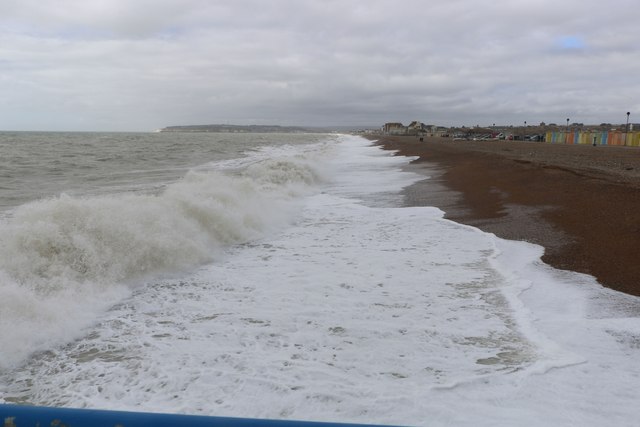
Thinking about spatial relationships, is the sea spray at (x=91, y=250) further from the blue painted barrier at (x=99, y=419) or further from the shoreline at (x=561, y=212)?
the shoreline at (x=561, y=212)

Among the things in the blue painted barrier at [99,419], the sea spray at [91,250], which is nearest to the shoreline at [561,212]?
the sea spray at [91,250]

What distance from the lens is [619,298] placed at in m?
5.88

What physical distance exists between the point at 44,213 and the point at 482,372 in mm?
7074

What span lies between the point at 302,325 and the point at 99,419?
343 centimetres

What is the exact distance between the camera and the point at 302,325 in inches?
206

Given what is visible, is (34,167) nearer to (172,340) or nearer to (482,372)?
(172,340)

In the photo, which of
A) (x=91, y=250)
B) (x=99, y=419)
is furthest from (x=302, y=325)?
(x=91, y=250)

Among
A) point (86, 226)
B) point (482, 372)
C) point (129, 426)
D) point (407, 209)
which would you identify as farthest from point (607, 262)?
point (86, 226)

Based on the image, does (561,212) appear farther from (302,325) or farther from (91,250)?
(91,250)

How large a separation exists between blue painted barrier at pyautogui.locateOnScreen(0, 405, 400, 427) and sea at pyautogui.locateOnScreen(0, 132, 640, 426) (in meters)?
1.84

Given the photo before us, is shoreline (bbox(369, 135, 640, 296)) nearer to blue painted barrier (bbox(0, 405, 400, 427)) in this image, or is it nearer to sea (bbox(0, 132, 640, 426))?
sea (bbox(0, 132, 640, 426))

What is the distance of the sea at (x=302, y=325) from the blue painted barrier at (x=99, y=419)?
6.03ft

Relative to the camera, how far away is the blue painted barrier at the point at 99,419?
1.83 metres

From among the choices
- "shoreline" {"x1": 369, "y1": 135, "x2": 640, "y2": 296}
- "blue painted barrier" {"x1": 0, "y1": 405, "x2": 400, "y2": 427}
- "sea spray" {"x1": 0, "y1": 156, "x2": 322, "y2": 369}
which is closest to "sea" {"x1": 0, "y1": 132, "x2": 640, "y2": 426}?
"sea spray" {"x1": 0, "y1": 156, "x2": 322, "y2": 369}
